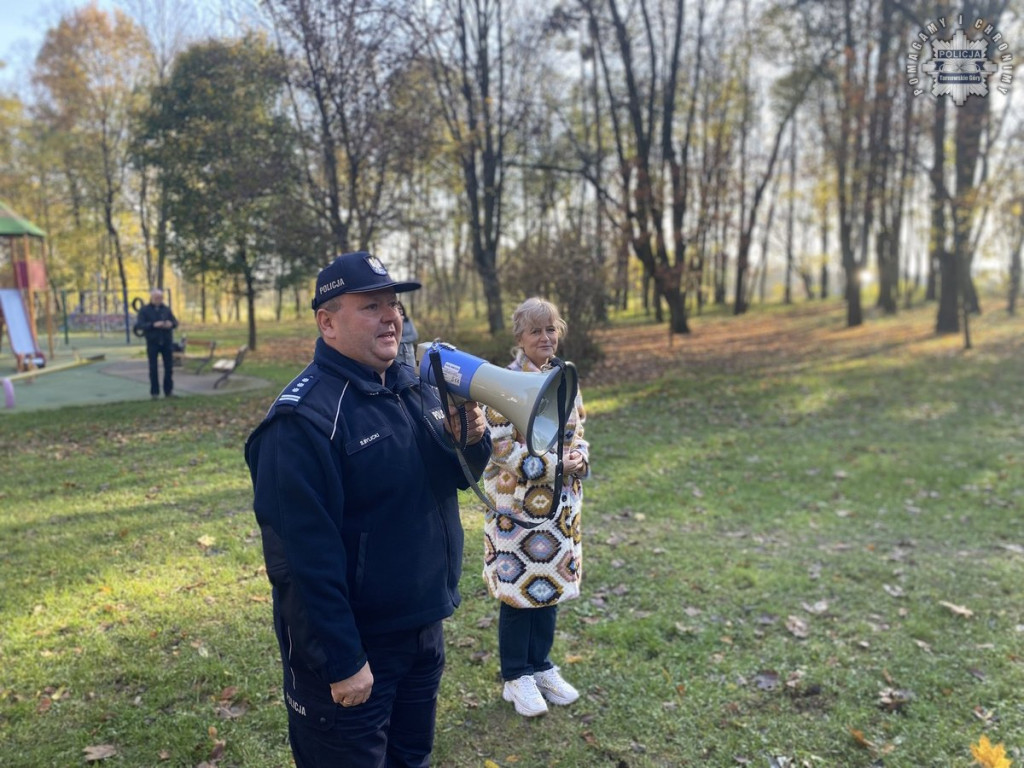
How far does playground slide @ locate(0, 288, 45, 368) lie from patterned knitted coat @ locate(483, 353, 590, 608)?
1750cm

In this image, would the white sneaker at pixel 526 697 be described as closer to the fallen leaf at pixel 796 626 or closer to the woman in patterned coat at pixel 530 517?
the woman in patterned coat at pixel 530 517

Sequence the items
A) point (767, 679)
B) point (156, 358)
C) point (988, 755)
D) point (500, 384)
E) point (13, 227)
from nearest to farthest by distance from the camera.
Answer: point (500, 384) → point (988, 755) → point (767, 679) → point (156, 358) → point (13, 227)

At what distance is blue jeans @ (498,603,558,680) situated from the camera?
3.44 metres

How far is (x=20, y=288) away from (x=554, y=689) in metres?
19.8

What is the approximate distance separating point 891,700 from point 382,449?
10.7 feet

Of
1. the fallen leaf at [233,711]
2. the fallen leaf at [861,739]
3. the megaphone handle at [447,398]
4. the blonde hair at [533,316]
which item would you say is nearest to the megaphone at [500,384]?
the megaphone handle at [447,398]

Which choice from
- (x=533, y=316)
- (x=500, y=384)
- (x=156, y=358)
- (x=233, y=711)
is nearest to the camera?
(x=500, y=384)

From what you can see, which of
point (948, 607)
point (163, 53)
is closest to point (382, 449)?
point (948, 607)

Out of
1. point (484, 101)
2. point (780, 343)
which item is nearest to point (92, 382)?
point (484, 101)

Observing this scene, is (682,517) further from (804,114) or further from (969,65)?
(804,114)

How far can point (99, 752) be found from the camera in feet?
10.1

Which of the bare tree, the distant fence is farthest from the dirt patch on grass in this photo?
the distant fence

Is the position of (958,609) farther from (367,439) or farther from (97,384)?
(97,384)

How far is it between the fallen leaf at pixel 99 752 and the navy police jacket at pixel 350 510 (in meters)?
1.69
